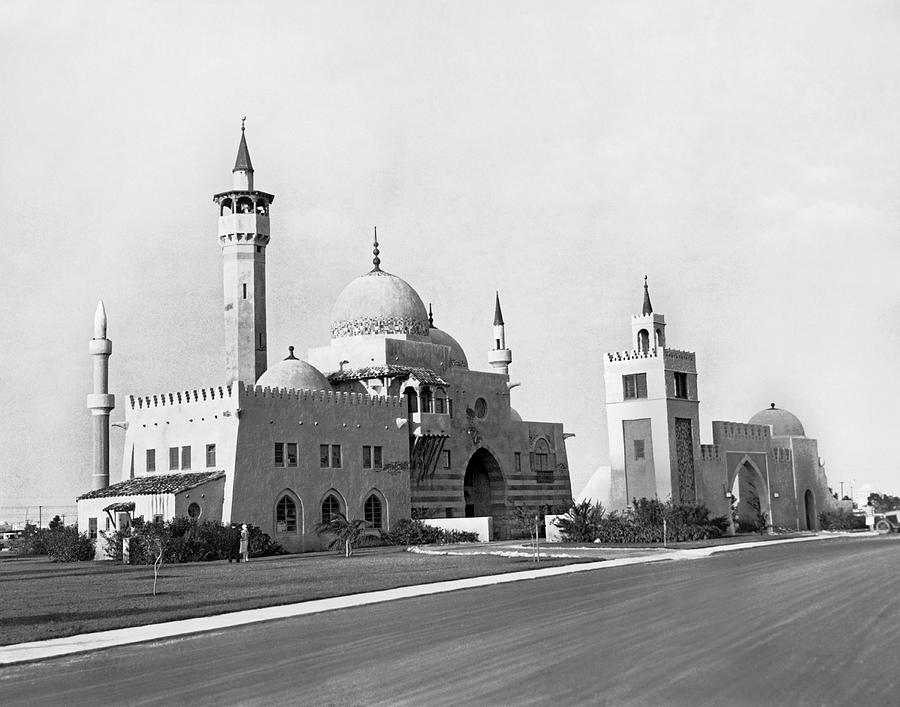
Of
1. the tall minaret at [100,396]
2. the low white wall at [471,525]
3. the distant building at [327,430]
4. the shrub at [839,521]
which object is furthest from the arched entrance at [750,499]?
the tall minaret at [100,396]

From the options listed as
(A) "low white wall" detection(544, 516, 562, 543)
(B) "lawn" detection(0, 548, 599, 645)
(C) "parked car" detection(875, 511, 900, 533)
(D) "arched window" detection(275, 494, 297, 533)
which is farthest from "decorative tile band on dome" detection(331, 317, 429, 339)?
(C) "parked car" detection(875, 511, 900, 533)

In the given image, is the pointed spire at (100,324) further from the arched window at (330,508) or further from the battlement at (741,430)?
the battlement at (741,430)

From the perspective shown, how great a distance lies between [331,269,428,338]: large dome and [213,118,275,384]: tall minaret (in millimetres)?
5439

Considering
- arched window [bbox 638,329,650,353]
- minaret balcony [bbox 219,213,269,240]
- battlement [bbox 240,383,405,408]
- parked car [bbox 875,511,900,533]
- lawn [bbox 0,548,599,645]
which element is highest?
minaret balcony [bbox 219,213,269,240]

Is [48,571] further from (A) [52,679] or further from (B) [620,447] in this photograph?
(B) [620,447]

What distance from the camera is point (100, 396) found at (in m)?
48.9

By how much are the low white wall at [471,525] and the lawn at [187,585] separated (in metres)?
9.63

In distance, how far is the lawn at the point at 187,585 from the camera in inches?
696

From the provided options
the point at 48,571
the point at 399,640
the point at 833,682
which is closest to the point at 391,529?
the point at 48,571

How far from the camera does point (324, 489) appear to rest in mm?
44312

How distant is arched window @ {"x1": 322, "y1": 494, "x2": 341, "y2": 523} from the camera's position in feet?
145

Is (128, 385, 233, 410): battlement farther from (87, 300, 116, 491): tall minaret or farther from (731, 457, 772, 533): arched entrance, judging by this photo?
(731, 457, 772, 533): arched entrance

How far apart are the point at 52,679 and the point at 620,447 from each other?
40.1 meters

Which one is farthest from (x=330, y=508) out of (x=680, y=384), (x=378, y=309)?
(x=680, y=384)
